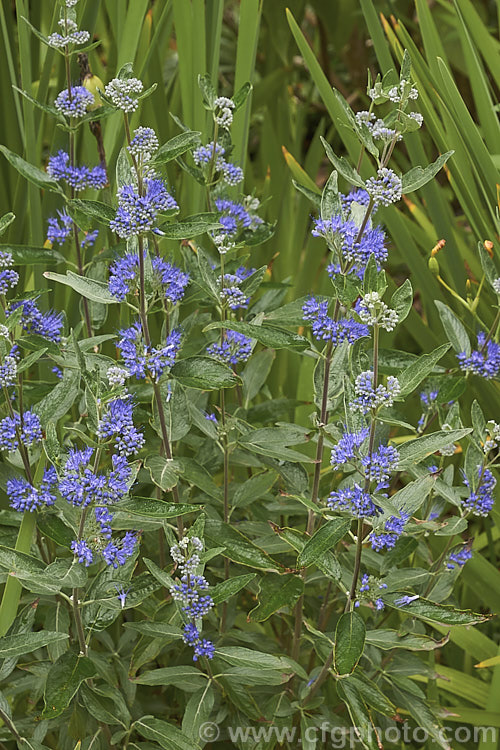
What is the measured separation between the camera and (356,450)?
1039 mm

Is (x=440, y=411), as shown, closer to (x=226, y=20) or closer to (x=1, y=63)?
(x=1, y=63)

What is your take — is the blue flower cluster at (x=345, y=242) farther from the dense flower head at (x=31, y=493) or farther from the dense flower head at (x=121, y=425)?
the dense flower head at (x=31, y=493)

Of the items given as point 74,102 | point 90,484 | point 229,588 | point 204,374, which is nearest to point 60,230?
point 74,102

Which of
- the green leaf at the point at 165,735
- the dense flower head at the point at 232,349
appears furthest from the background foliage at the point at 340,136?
the green leaf at the point at 165,735

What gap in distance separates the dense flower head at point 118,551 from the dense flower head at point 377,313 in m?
0.40

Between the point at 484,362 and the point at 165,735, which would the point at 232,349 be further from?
the point at 165,735

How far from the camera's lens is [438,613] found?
1.06 m

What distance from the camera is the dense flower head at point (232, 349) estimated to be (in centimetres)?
121

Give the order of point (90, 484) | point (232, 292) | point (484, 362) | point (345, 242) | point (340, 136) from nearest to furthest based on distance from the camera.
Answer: point (90, 484) → point (345, 242) → point (232, 292) → point (484, 362) → point (340, 136)

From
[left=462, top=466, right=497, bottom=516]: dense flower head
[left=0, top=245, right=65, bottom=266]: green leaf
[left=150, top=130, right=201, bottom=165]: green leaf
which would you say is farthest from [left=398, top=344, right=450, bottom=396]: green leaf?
[left=0, top=245, right=65, bottom=266]: green leaf

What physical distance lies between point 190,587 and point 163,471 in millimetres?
148

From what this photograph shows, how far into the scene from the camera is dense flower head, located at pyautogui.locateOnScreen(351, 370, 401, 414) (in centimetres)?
97

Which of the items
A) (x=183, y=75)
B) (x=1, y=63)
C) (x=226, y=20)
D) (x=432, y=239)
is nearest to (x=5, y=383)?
(x=183, y=75)

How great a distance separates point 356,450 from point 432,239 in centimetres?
92
